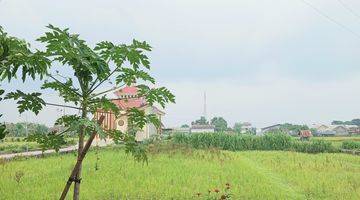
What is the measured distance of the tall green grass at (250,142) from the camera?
3272 centimetres

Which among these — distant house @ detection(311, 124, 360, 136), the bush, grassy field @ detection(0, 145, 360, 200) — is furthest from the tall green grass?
distant house @ detection(311, 124, 360, 136)

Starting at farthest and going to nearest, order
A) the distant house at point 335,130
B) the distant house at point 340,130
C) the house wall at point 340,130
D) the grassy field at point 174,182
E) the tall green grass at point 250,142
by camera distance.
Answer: the distant house at point 340,130, the house wall at point 340,130, the distant house at point 335,130, the tall green grass at point 250,142, the grassy field at point 174,182

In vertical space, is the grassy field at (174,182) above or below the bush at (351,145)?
below

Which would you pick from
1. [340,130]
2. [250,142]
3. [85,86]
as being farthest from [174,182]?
[340,130]

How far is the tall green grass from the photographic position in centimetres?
3272

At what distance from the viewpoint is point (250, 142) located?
34.3 meters

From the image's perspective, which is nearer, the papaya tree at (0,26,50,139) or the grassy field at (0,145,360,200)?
the papaya tree at (0,26,50,139)

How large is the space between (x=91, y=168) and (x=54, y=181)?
8.73 ft

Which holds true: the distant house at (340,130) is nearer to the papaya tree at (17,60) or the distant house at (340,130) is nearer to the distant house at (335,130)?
the distant house at (335,130)

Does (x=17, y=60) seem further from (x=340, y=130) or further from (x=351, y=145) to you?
(x=340, y=130)

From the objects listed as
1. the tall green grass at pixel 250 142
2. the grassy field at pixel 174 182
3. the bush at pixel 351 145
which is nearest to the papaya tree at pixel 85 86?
the grassy field at pixel 174 182

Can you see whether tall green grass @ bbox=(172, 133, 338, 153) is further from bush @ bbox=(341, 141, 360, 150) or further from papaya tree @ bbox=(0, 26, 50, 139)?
papaya tree @ bbox=(0, 26, 50, 139)

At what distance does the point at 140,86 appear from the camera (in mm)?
2979

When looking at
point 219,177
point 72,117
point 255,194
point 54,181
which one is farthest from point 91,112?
point 219,177
